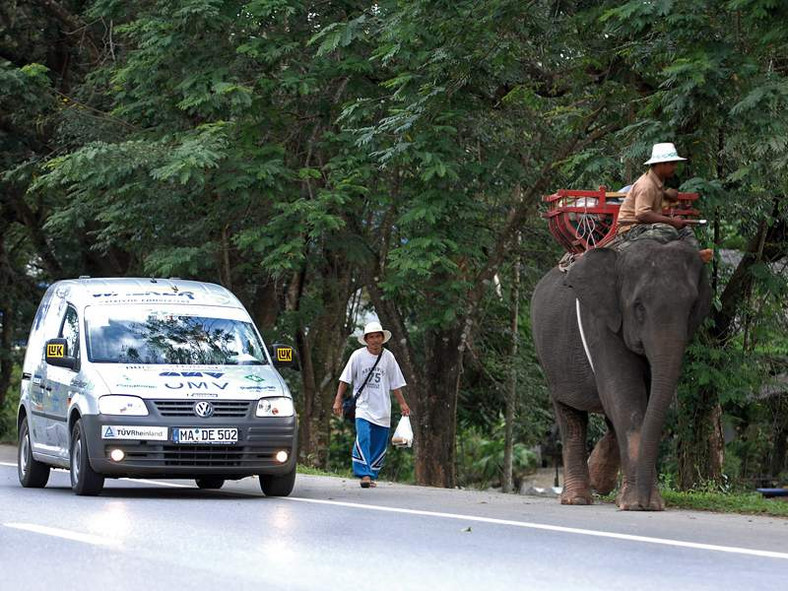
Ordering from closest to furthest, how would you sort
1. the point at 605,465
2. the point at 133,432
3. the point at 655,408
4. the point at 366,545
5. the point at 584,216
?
the point at 366,545 < the point at 655,408 < the point at 133,432 < the point at 584,216 < the point at 605,465

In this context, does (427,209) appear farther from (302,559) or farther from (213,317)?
(302,559)

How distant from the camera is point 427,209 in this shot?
21125mm

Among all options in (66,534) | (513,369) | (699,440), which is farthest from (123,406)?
(513,369)

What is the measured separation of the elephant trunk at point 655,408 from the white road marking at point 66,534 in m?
5.09

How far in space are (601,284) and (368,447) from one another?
12.4 ft

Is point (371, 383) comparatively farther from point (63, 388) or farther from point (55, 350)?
point (55, 350)

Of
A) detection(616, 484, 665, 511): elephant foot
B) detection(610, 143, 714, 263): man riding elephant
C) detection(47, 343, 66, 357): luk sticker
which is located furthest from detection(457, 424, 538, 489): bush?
detection(616, 484, 665, 511): elephant foot

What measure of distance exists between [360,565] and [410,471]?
32.9 meters

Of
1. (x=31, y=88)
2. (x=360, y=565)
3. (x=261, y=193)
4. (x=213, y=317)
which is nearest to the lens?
(x=360, y=565)

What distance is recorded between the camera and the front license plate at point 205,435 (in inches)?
578

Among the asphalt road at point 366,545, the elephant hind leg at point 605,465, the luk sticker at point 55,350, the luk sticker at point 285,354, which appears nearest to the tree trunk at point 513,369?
the elephant hind leg at point 605,465

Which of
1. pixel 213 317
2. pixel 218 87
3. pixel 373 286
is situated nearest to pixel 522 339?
pixel 373 286

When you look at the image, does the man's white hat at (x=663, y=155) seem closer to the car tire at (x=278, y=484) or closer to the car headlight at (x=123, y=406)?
the car tire at (x=278, y=484)

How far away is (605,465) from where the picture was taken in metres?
17.2
